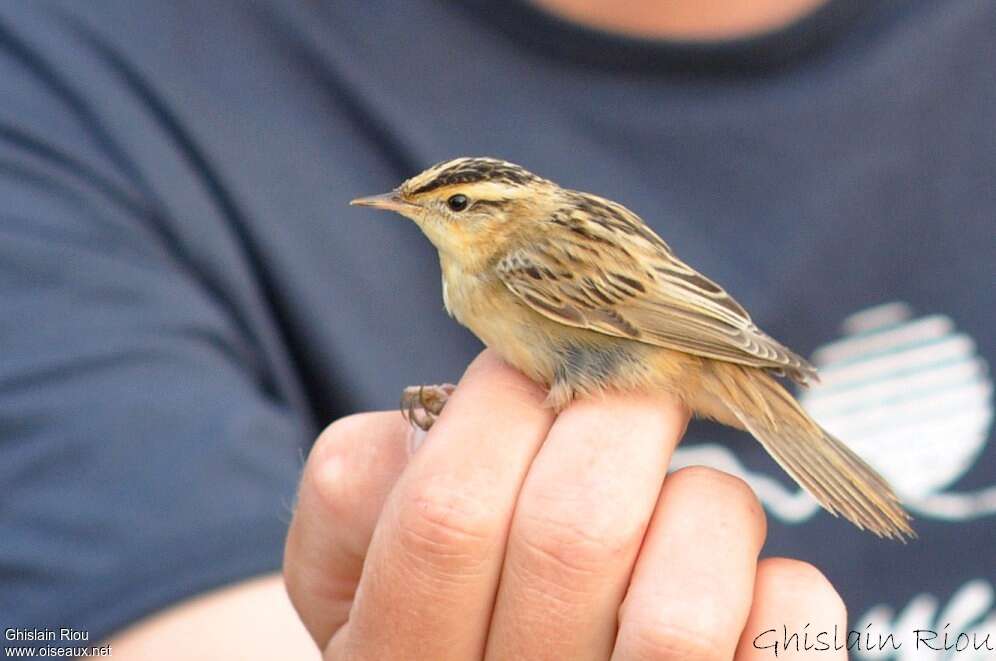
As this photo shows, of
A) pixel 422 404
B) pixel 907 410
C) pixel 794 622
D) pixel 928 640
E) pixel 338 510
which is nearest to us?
pixel 794 622

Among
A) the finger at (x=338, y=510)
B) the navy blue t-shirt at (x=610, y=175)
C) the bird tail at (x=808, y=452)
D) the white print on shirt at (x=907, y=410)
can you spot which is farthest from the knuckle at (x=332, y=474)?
the white print on shirt at (x=907, y=410)

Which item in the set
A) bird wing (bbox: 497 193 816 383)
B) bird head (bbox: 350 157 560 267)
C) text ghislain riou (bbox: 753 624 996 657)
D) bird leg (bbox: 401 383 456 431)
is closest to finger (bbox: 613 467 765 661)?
bird wing (bbox: 497 193 816 383)

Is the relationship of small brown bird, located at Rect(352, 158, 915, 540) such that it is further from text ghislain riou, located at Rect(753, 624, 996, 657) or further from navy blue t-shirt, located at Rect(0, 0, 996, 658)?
text ghislain riou, located at Rect(753, 624, 996, 657)

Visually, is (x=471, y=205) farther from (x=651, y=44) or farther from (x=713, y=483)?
(x=651, y=44)

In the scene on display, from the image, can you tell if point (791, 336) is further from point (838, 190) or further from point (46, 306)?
point (46, 306)

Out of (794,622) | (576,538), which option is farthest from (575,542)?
(794,622)

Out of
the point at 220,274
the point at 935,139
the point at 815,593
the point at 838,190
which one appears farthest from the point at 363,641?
the point at 935,139

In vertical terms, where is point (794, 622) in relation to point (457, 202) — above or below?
below
